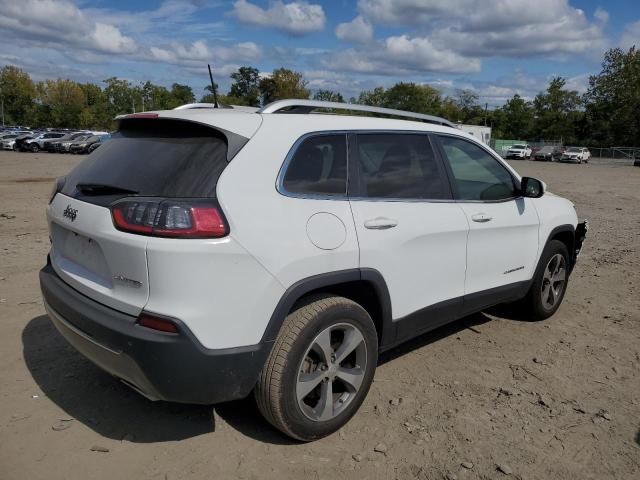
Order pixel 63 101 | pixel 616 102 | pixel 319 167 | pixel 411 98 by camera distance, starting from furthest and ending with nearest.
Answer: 1. pixel 63 101
2. pixel 411 98
3. pixel 616 102
4. pixel 319 167

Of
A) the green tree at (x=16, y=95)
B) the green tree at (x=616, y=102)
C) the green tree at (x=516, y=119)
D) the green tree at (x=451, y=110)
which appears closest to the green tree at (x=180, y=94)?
the green tree at (x=16, y=95)

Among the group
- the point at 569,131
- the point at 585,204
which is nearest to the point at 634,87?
the point at 569,131

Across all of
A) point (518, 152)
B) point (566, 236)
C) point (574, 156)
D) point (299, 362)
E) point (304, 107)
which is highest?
point (304, 107)

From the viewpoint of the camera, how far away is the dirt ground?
2822 millimetres

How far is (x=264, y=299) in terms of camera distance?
2.60 metres

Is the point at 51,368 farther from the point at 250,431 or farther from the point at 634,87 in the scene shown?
the point at 634,87

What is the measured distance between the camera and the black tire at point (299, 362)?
2.73m

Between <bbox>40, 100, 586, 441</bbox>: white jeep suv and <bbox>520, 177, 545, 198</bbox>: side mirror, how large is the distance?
0.86 metres

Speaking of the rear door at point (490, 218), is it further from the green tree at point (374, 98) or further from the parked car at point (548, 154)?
the green tree at point (374, 98)

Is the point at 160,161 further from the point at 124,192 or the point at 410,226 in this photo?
the point at 410,226

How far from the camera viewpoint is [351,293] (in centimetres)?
319

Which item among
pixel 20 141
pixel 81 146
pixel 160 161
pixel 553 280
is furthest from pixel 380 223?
pixel 20 141

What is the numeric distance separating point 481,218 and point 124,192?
96.1 inches

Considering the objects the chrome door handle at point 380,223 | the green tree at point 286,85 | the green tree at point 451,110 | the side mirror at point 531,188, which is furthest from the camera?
the green tree at point 451,110
